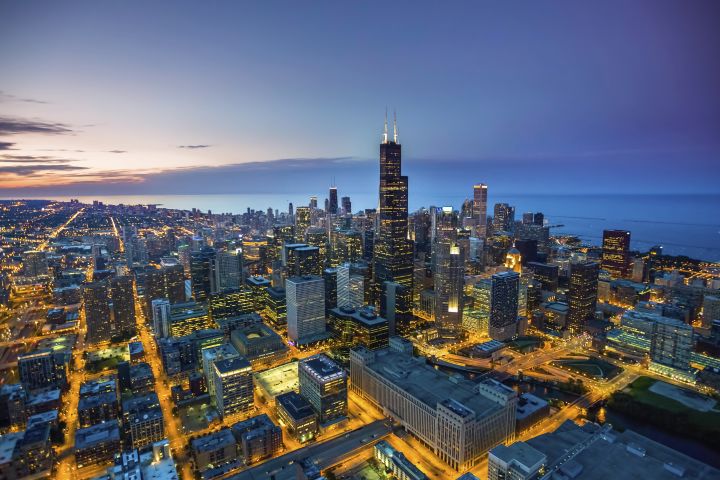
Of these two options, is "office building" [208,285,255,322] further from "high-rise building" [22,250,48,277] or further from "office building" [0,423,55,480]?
"high-rise building" [22,250,48,277]

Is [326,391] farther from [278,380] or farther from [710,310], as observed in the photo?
[710,310]

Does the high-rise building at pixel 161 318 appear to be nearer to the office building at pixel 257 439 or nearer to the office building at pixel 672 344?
the office building at pixel 257 439

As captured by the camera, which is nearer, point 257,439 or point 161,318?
point 257,439

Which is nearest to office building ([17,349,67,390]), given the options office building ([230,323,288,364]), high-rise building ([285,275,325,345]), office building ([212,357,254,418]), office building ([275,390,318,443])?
office building ([230,323,288,364])

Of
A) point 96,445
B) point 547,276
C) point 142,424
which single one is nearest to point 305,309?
point 142,424

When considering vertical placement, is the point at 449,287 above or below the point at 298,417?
above

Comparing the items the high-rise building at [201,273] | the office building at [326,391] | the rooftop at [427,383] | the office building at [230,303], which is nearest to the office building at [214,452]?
the office building at [326,391]
